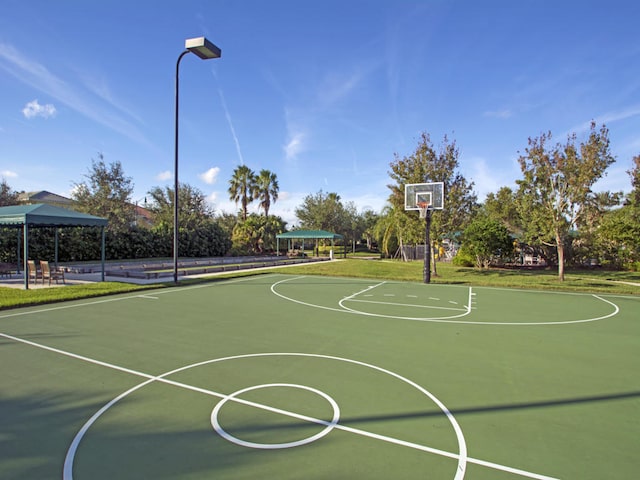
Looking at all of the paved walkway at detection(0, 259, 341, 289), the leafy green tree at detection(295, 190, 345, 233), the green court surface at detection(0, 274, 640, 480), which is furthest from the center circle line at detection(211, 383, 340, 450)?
the leafy green tree at detection(295, 190, 345, 233)

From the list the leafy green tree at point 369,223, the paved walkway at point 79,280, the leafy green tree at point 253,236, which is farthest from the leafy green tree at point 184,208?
the leafy green tree at point 369,223

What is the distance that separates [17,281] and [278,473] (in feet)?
54.7

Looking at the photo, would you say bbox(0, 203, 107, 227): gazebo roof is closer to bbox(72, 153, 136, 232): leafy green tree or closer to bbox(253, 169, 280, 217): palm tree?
bbox(72, 153, 136, 232): leafy green tree

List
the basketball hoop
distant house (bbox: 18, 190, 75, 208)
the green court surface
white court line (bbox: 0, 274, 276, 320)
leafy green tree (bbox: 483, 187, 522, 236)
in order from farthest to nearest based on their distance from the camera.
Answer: distant house (bbox: 18, 190, 75, 208) < leafy green tree (bbox: 483, 187, 522, 236) < the basketball hoop < white court line (bbox: 0, 274, 276, 320) < the green court surface

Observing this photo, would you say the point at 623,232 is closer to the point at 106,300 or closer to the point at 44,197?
the point at 106,300

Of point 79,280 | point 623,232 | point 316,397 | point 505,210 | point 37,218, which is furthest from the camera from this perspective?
point 505,210

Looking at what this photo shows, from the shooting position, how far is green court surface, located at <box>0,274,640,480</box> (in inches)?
119

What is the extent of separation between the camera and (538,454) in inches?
125

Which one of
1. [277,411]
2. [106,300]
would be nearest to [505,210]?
[106,300]

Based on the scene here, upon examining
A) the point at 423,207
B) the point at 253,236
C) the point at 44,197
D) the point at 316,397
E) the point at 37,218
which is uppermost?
the point at 44,197

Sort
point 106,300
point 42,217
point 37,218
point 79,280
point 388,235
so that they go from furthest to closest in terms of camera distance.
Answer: point 388,235, point 79,280, point 42,217, point 37,218, point 106,300

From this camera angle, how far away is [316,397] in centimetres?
422

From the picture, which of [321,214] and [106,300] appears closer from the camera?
[106,300]

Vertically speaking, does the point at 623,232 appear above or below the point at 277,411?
above
